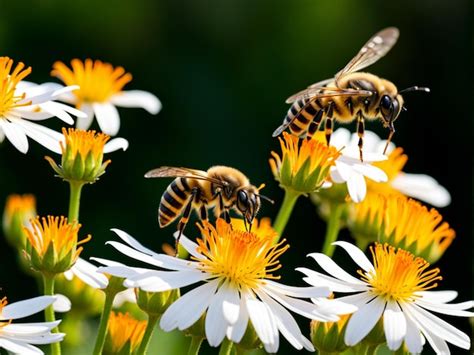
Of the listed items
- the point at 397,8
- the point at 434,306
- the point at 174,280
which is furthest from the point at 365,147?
the point at 397,8

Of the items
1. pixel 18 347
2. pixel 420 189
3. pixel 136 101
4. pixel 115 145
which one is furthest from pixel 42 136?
pixel 420 189

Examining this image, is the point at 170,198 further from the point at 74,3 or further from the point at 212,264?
the point at 74,3

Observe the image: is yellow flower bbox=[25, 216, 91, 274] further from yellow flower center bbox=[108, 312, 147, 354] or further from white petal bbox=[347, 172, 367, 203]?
white petal bbox=[347, 172, 367, 203]

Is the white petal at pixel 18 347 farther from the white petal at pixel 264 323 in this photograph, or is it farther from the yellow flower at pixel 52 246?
the white petal at pixel 264 323

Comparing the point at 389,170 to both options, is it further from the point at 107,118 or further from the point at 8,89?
the point at 8,89

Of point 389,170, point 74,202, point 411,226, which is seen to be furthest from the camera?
point 389,170

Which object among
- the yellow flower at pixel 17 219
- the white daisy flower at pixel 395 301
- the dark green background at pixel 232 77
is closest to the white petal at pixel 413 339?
the white daisy flower at pixel 395 301
